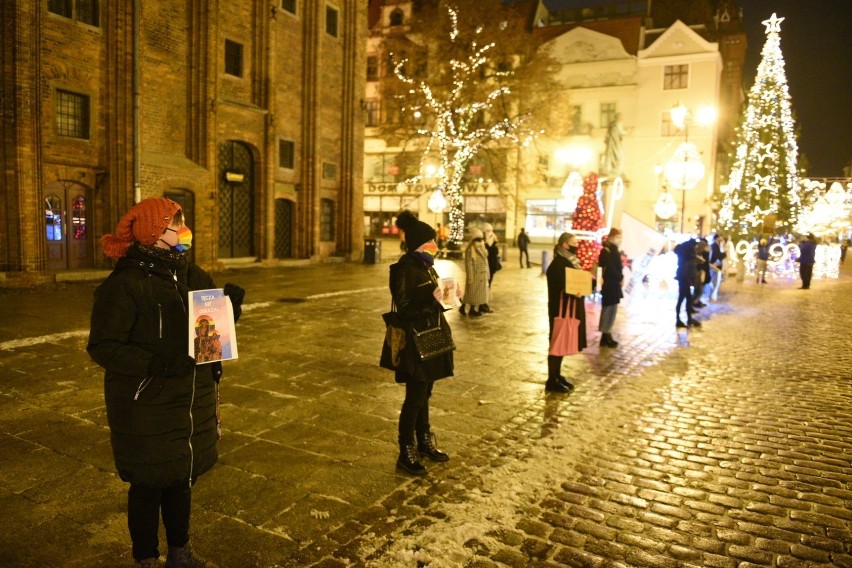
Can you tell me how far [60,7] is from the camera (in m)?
16.9

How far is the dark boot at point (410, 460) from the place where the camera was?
489 centimetres

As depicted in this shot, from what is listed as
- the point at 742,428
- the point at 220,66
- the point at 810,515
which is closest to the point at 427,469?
the point at 810,515

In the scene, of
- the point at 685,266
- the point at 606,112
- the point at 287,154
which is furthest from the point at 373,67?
the point at 685,266

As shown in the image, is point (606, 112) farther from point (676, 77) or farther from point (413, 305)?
point (413, 305)

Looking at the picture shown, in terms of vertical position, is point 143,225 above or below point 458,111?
below

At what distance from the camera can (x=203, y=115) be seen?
68.4 ft

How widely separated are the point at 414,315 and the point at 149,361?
218cm

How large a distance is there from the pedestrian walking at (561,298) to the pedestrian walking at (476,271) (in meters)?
5.30

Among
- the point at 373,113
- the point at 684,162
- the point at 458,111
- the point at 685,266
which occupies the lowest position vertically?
the point at 685,266

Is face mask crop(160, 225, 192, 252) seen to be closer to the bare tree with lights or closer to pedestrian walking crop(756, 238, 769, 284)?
pedestrian walking crop(756, 238, 769, 284)

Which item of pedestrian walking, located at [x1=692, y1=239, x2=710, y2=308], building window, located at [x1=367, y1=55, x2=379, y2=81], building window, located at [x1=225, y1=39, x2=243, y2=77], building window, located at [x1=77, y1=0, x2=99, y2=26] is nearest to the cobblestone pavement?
pedestrian walking, located at [x1=692, y1=239, x2=710, y2=308]

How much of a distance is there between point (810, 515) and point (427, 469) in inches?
108

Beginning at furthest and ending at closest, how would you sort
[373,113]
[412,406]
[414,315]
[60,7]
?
[373,113]
[60,7]
[412,406]
[414,315]

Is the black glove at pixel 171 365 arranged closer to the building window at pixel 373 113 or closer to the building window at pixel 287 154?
the building window at pixel 287 154
